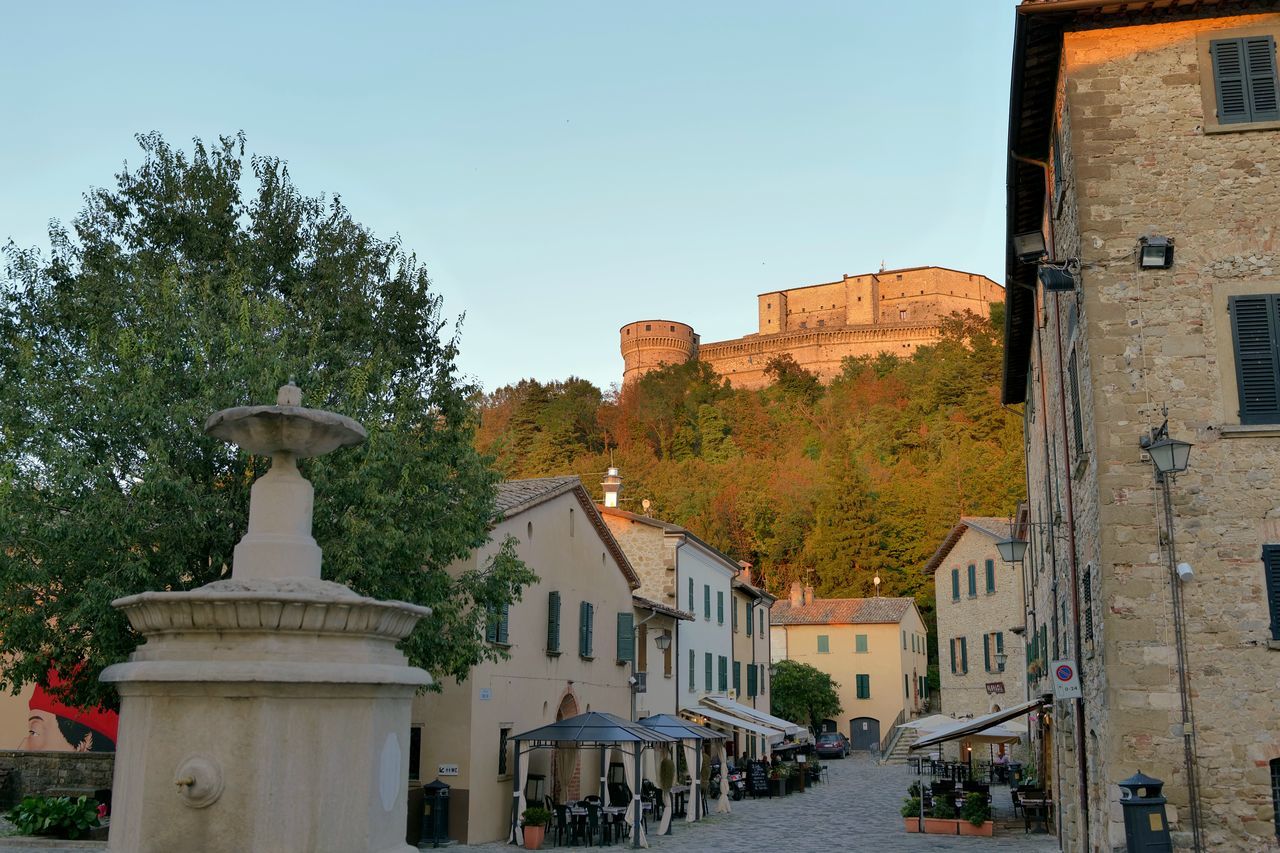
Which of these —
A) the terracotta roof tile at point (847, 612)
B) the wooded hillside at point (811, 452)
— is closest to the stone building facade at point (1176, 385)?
the wooded hillside at point (811, 452)

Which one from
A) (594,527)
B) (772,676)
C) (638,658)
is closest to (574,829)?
(594,527)

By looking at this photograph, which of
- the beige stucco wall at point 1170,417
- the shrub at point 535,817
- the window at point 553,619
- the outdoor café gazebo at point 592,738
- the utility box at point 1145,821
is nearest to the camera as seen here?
the utility box at point 1145,821

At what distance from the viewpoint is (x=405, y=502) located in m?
14.2

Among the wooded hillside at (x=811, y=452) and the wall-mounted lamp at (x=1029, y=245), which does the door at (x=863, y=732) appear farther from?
the wall-mounted lamp at (x=1029, y=245)

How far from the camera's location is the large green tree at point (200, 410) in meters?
12.2

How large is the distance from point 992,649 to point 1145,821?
31.8m

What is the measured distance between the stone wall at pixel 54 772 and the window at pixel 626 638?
11.4m

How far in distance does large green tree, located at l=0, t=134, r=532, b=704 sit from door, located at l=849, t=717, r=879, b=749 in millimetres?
41274

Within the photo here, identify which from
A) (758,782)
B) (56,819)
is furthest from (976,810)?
(56,819)

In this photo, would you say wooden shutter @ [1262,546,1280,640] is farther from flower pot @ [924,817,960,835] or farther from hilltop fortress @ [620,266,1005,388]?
hilltop fortress @ [620,266,1005,388]

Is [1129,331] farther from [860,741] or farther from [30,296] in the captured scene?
[860,741]

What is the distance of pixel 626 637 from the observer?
1068 inches

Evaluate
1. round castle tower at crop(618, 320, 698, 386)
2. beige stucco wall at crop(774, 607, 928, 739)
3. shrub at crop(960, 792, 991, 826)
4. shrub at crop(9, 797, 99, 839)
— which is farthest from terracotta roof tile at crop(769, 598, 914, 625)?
round castle tower at crop(618, 320, 698, 386)

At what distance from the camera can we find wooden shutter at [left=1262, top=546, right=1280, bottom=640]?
411 inches
